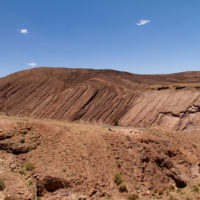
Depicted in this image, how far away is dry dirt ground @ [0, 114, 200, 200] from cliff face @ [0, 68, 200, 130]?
347 inches

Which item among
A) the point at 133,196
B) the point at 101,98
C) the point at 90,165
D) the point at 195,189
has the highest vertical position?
the point at 101,98

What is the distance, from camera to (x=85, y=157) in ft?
41.4

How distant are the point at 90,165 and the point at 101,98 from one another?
19338 millimetres

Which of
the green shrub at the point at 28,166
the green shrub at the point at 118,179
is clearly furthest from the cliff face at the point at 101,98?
the green shrub at the point at 28,166

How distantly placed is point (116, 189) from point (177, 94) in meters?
18.4

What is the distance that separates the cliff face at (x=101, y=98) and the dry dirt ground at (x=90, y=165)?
8812 millimetres

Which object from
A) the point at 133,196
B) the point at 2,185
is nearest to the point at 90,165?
the point at 133,196

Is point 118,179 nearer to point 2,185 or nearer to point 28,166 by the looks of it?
point 28,166

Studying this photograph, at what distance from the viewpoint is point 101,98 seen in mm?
31203

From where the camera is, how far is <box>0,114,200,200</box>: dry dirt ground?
34.8ft

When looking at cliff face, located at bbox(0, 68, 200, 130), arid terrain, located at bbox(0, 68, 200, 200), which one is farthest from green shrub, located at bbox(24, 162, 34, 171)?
cliff face, located at bbox(0, 68, 200, 130)

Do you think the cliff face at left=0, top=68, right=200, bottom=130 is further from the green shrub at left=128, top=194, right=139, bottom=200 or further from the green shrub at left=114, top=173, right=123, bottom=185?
the green shrub at left=128, top=194, right=139, bottom=200

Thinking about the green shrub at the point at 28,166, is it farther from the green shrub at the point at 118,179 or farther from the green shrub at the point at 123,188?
the green shrub at the point at 123,188

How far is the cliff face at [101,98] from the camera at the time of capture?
2500 centimetres
